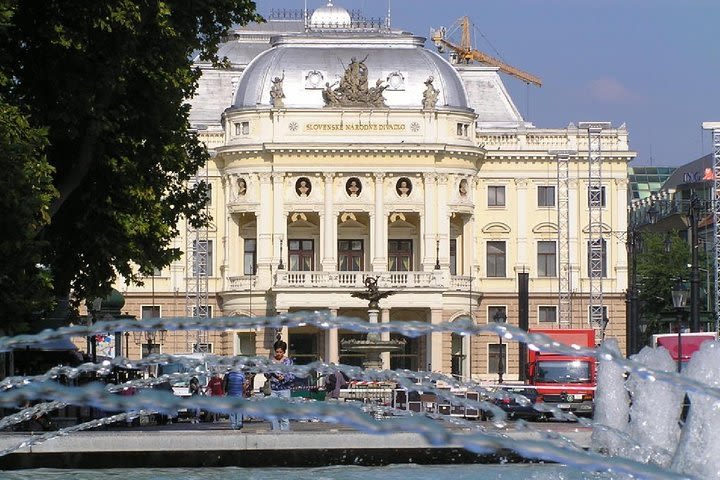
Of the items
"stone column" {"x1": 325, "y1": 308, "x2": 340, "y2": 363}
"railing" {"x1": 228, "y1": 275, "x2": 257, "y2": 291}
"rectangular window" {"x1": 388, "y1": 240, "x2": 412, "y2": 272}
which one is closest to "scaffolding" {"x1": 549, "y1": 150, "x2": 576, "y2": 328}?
"rectangular window" {"x1": 388, "y1": 240, "x2": 412, "y2": 272}

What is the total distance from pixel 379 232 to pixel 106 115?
60.1 metres

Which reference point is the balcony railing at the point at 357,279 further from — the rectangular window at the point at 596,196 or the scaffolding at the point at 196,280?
the rectangular window at the point at 596,196

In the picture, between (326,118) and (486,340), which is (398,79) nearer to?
(326,118)

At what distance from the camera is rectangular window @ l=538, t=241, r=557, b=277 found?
3713 inches

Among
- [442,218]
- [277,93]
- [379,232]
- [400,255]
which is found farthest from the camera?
[400,255]

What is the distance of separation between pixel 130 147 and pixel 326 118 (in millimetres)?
58437

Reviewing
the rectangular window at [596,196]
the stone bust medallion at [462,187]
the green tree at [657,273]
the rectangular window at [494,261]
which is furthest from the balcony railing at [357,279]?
the green tree at [657,273]

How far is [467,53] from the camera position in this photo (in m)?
133

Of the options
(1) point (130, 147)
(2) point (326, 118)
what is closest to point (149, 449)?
(1) point (130, 147)

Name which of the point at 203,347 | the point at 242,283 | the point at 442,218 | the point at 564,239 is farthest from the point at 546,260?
the point at 203,347

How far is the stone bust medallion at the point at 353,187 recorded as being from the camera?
91500mm

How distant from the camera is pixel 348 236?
9419 cm

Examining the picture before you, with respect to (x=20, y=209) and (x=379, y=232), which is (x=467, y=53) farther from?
(x=20, y=209)

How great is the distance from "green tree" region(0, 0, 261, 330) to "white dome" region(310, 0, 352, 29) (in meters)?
68.7
